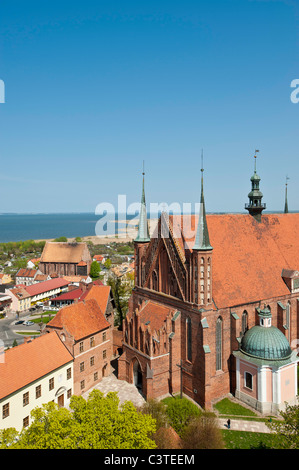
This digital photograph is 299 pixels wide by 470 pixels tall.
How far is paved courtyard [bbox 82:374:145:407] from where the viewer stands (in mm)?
33781

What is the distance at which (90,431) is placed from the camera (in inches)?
650

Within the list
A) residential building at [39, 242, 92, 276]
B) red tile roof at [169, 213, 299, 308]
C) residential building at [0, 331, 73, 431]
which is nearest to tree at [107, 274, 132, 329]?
residential building at [0, 331, 73, 431]

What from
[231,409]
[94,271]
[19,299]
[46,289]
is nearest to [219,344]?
[231,409]

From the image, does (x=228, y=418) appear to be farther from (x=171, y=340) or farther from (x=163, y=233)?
(x=163, y=233)

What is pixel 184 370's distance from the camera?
3372cm

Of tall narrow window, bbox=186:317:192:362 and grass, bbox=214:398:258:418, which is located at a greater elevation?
tall narrow window, bbox=186:317:192:362

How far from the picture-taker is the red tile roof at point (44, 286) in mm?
80213

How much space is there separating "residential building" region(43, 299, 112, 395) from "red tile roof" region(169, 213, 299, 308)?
14.1 m

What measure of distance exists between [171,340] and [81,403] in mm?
16234

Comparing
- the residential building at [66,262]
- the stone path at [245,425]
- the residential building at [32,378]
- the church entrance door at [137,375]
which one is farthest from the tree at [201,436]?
the residential building at [66,262]

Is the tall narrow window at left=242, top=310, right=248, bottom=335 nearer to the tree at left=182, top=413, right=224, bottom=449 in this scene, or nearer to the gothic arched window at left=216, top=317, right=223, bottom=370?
the gothic arched window at left=216, top=317, right=223, bottom=370

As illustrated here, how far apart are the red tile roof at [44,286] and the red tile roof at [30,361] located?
1866 inches

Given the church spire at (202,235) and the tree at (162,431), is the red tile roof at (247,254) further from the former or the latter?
the tree at (162,431)
